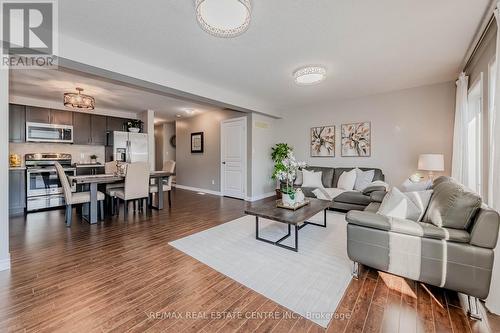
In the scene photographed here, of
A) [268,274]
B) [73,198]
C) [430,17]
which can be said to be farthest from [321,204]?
[73,198]

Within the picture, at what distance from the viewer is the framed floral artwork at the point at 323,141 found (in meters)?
5.36

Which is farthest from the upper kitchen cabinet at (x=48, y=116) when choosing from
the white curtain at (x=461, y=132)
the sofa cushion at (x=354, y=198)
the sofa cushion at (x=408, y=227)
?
the white curtain at (x=461, y=132)

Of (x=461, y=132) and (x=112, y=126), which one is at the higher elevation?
(x=112, y=126)

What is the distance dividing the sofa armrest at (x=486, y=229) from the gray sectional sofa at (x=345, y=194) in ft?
7.79

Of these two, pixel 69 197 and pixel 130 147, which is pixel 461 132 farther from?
pixel 130 147

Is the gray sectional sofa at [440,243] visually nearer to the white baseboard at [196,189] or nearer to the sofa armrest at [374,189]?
the sofa armrest at [374,189]

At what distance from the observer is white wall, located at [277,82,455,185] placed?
4020 millimetres

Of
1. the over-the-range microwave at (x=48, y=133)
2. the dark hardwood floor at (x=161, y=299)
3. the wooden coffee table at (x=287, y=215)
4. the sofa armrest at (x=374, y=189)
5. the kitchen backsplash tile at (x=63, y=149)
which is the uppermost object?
the over-the-range microwave at (x=48, y=133)

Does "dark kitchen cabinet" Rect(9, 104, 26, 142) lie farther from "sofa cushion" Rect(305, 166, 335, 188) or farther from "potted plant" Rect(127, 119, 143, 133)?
"sofa cushion" Rect(305, 166, 335, 188)

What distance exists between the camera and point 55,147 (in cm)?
517

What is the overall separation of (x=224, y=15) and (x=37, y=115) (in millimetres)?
5472

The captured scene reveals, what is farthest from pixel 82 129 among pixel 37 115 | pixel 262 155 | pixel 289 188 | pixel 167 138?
pixel 289 188

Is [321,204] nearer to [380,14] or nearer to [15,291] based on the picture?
[380,14]

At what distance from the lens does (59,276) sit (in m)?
2.04
